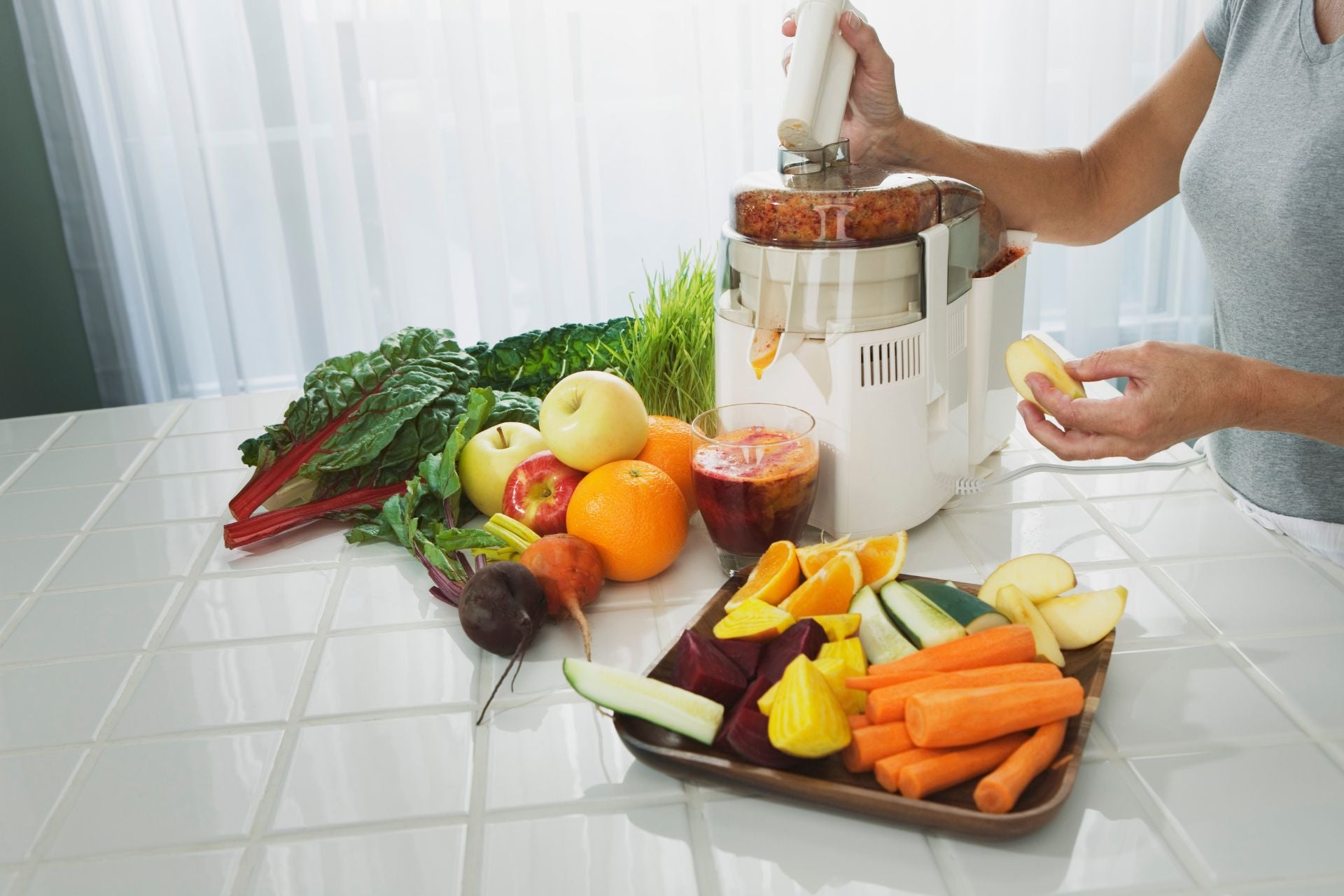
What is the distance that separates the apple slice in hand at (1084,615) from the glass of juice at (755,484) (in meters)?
0.23

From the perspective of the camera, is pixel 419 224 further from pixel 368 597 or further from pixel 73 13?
pixel 368 597

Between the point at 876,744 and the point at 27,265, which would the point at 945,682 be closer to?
the point at 876,744

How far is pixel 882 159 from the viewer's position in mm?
1371

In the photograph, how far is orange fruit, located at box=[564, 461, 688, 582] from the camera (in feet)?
3.21

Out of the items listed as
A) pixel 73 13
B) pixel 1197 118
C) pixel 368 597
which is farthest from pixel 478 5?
pixel 368 597

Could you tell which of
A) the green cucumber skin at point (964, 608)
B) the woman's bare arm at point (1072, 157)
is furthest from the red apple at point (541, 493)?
the woman's bare arm at point (1072, 157)

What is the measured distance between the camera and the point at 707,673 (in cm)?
75

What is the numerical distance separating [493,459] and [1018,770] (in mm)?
618

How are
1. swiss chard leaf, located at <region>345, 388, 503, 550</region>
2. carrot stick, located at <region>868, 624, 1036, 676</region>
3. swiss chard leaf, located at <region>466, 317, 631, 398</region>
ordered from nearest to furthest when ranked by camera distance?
carrot stick, located at <region>868, 624, 1036, 676</region> → swiss chard leaf, located at <region>345, 388, 503, 550</region> → swiss chard leaf, located at <region>466, 317, 631, 398</region>

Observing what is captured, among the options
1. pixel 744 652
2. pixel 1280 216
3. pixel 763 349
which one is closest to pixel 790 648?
pixel 744 652

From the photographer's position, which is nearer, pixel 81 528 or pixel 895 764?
pixel 895 764

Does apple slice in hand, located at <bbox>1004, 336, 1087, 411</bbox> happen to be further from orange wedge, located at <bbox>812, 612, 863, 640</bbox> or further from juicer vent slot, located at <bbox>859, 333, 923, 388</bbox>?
orange wedge, located at <bbox>812, 612, 863, 640</bbox>

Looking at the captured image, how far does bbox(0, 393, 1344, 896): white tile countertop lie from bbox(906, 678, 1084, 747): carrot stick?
0.19 feet

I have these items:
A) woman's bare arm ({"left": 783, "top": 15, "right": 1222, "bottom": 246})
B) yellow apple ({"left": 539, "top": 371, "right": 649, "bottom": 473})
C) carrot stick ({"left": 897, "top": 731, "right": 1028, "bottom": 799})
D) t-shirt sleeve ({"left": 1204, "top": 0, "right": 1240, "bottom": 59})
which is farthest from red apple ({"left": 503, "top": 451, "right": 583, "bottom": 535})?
t-shirt sleeve ({"left": 1204, "top": 0, "right": 1240, "bottom": 59})
